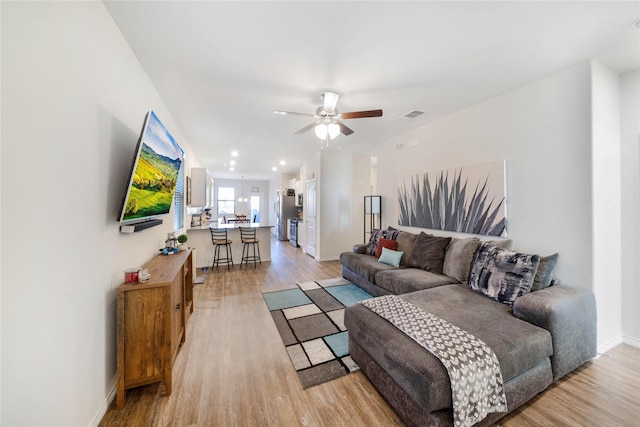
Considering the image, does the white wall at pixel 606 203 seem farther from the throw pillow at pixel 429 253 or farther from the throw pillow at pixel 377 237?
the throw pillow at pixel 377 237

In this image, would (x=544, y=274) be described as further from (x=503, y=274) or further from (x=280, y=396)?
(x=280, y=396)

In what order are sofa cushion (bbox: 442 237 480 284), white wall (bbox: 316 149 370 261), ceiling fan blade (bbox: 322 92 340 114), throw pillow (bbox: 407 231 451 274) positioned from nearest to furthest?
ceiling fan blade (bbox: 322 92 340 114) < sofa cushion (bbox: 442 237 480 284) < throw pillow (bbox: 407 231 451 274) < white wall (bbox: 316 149 370 261)

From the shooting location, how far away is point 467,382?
1.36 meters

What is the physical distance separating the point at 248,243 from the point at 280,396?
13.4 feet

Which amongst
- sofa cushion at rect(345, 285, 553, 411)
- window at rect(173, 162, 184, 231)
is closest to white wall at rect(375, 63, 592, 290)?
sofa cushion at rect(345, 285, 553, 411)

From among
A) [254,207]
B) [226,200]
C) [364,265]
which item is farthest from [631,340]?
[226,200]

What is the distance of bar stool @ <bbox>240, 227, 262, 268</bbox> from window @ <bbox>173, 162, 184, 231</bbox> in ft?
4.36

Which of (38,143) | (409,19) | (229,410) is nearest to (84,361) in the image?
(229,410)

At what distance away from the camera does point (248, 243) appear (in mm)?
5543

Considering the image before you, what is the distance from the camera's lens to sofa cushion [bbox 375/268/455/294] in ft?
9.27

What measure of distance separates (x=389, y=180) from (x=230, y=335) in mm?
3967

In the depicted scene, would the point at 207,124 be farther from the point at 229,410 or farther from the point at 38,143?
the point at 229,410

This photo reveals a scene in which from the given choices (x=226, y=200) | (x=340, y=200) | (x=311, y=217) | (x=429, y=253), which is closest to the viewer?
(x=429, y=253)

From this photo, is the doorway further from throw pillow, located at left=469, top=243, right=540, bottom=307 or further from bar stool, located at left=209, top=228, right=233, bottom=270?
throw pillow, located at left=469, top=243, right=540, bottom=307
